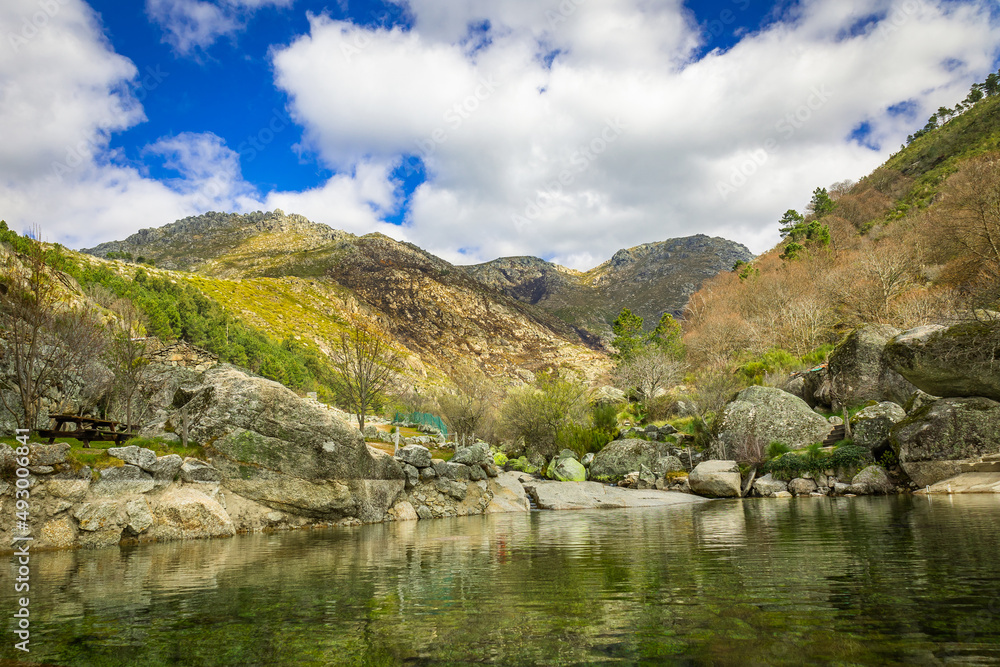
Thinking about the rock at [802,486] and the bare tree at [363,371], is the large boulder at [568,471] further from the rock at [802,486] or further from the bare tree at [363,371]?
the bare tree at [363,371]

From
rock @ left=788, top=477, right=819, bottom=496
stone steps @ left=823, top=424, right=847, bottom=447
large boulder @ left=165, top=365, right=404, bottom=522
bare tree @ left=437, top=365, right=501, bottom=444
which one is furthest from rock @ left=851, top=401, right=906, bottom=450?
bare tree @ left=437, top=365, right=501, bottom=444

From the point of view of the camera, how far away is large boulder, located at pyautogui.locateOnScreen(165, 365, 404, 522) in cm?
1748

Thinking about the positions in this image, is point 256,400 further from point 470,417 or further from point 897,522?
point 470,417

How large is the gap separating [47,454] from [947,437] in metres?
30.5

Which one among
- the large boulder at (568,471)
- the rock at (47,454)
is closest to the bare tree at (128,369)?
the rock at (47,454)

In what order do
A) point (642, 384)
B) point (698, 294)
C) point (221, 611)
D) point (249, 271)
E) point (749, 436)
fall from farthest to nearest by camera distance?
point (249, 271), point (698, 294), point (642, 384), point (749, 436), point (221, 611)

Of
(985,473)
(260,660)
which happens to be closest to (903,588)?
(260,660)

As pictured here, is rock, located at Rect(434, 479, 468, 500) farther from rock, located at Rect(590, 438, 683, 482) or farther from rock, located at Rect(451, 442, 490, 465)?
rock, located at Rect(590, 438, 683, 482)

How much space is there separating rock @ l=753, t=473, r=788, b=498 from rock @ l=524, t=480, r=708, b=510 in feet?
10.2

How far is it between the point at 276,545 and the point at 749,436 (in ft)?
87.2

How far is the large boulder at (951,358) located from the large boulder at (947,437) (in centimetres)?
57

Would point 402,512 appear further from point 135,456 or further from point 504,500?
point 135,456

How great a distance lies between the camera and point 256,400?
18.4m

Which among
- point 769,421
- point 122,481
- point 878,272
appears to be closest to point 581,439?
point 769,421
